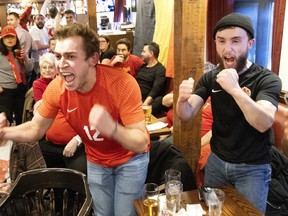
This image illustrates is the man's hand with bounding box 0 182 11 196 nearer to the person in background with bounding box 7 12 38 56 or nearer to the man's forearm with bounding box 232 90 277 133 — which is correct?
the man's forearm with bounding box 232 90 277 133

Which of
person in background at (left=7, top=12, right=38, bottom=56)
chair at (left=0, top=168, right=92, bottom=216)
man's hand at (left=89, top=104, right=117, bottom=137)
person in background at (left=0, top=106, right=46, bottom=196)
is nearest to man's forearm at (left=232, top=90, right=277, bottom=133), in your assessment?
man's hand at (left=89, top=104, right=117, bottom=137)

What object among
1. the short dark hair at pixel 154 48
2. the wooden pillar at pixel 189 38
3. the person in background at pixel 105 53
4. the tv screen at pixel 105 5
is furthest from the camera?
the tv screen at pixel 105 5

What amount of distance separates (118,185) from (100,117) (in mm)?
678

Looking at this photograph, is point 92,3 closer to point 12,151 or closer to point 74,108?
point 12,151

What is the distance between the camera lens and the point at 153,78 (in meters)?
4.45

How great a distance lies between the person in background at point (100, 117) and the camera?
1.58 meters

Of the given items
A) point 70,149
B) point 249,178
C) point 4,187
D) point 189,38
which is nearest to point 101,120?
point 249,178

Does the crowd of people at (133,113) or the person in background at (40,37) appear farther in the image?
the person in background at (40,37)

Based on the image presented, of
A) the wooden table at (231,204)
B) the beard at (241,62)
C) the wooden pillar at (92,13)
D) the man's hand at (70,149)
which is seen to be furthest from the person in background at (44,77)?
the beard at (241,62)

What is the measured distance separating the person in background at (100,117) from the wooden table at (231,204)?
222 mm

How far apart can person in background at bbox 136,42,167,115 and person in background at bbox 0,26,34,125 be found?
5.33 feet

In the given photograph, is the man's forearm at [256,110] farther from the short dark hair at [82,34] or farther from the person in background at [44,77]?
the person in background at [44,77]

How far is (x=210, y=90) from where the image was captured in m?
1.85

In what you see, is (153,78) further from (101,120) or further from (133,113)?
(101,120)
